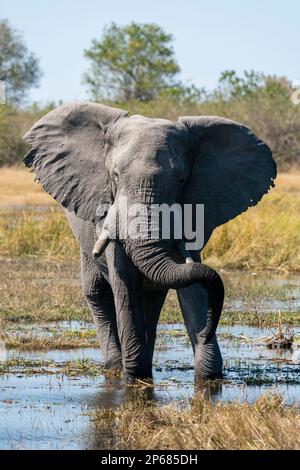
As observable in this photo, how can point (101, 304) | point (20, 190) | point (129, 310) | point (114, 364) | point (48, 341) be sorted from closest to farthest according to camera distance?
point (129, 310) < point (114, 364) < point (101, 304) < point (48, 341) < point (20, 190)

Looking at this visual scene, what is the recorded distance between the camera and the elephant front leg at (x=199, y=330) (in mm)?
8773

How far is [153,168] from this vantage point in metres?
8.32

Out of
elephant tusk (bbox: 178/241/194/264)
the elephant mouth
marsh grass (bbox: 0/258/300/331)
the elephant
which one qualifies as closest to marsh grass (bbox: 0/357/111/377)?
the elephant

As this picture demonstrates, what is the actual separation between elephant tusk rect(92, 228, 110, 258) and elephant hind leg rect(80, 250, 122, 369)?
0.99 meters

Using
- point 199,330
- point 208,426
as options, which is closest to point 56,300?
point 199,330

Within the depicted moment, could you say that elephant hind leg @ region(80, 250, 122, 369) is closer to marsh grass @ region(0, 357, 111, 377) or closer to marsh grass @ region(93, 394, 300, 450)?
marsh grass @ region(0, 357, 111, 377)

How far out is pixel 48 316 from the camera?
11.9 metres

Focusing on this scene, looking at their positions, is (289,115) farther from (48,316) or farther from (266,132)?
(48,316)

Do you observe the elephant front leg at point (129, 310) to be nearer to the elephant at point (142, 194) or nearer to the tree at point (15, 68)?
the elephant at point (142, 194)

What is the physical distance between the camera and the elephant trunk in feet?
26.2

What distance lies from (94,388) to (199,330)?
2.63 ft

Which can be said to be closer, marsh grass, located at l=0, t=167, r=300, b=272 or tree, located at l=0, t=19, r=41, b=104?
marsh grass, located at l=0, t=167, r=300, b=272

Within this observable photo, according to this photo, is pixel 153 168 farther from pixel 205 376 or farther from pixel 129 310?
pixel 205 376

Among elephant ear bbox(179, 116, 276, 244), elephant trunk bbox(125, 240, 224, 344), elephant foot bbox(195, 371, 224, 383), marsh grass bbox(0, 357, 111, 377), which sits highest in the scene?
elephant ear bbox(179, 116, 276, 244)
